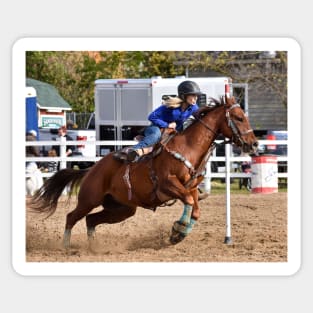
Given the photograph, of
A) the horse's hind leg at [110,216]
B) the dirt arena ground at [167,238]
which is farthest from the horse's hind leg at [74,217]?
the horse's hind leg at [110,216]

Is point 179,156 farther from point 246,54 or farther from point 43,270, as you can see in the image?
point 246,54

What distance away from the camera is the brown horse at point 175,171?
10047 mm

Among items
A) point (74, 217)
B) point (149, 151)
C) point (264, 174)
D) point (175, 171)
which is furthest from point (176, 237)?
point (264, 174)

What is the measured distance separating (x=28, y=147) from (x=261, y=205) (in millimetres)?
5203

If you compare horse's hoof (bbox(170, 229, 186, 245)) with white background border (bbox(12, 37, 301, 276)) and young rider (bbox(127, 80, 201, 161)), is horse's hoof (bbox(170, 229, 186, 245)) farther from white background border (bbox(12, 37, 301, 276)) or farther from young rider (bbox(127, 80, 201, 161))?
white background border (bbox(12, 37, 301, 276))

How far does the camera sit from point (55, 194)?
446 inches

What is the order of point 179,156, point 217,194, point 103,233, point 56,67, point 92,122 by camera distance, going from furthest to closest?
point 92,122
point 56,67
point 217,194
point 103,233
point 179,156

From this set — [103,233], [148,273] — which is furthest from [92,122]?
[148,273]

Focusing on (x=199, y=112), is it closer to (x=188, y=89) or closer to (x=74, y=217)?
(x=188, y=89)

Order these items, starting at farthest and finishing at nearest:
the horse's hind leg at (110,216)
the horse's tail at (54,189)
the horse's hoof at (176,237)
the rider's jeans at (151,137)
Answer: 1. the horse's tail at (54,189)
2. the horse's hind leg at (110,216)
3. the rider's jeans at (151,137)
4. the horse's hoof at (176,237)

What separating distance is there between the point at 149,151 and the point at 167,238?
1781mm

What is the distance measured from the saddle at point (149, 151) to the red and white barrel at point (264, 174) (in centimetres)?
614

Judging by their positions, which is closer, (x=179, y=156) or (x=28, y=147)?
(x=179, y=156)
